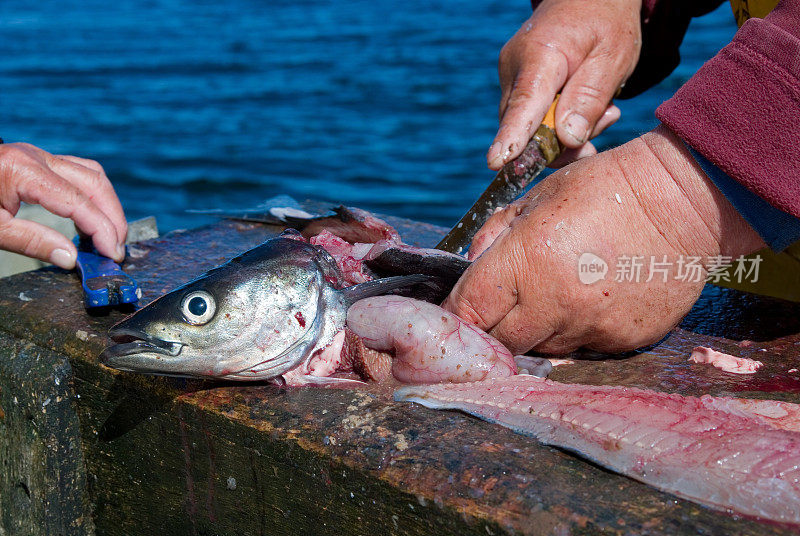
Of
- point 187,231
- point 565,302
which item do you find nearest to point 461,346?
point 565,302

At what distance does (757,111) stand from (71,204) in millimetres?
2733

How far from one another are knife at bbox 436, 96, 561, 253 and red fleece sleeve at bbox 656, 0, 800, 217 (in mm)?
969

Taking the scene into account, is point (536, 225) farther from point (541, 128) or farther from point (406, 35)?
point (406, 35)

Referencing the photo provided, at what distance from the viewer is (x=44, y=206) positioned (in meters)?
3.55

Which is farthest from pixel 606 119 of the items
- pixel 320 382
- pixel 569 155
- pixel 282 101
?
pixel 282 101

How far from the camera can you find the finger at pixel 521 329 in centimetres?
257

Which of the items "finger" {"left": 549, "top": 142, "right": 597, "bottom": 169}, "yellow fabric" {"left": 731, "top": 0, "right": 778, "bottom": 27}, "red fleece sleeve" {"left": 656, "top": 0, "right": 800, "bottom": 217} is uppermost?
"yellow fabric" {"left": 731, "top": 0, "right": 778, "bottom": 27}

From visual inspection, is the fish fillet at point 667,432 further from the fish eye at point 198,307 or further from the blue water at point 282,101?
the blue water at point 282,101

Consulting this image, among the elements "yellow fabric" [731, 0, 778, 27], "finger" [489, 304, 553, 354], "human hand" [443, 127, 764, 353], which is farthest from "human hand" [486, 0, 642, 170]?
"finger" [489, 304, 553, 354]

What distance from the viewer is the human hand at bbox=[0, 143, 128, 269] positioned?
3.44 metres

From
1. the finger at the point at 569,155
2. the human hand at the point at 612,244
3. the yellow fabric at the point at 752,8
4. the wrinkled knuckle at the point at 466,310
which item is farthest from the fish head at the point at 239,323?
the yellow fabric at the point at 752,8

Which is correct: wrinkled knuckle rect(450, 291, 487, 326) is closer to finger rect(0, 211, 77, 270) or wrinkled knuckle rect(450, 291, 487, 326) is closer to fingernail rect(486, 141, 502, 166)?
fingernail rect(486, 141, 502, 166)

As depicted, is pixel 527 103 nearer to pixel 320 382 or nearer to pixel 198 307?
pixel 320 382

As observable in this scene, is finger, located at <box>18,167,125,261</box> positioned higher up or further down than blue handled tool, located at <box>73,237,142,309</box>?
higher up
